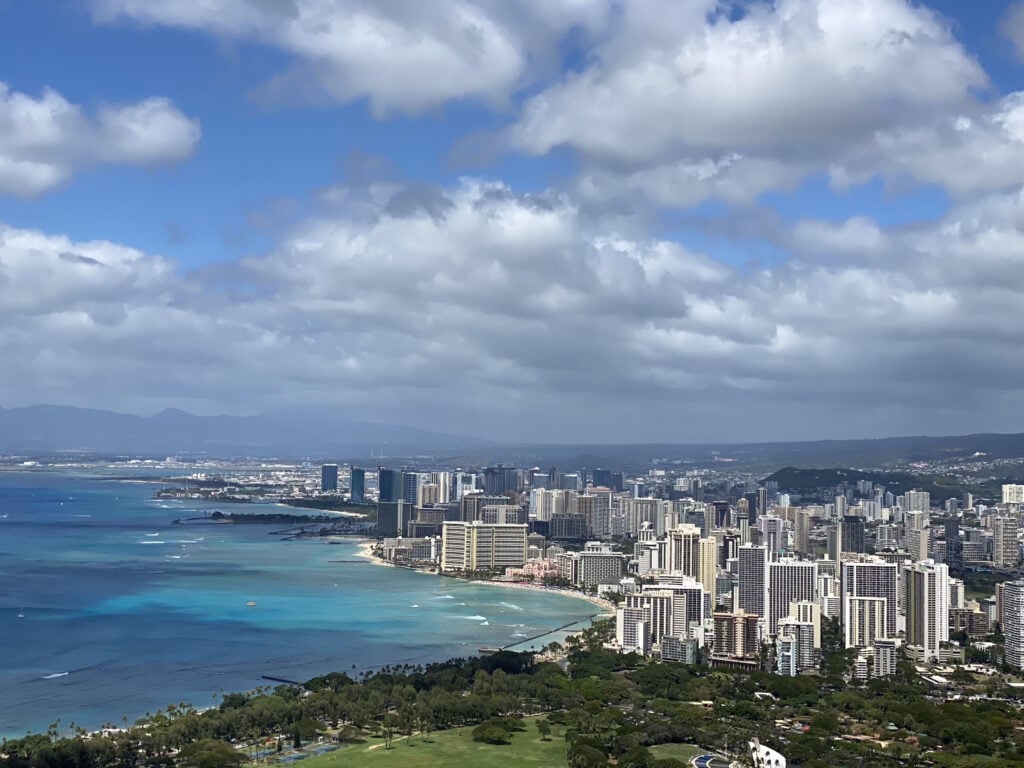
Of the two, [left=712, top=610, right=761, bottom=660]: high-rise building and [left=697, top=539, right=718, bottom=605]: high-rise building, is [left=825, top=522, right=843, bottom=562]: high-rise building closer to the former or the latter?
[left=697, top=539, right=718, bottom=605]: high-rise building


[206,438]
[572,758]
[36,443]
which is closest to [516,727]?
[572,758]

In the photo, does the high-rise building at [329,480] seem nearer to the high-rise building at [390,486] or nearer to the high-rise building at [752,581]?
the high-rise building at [390,486]

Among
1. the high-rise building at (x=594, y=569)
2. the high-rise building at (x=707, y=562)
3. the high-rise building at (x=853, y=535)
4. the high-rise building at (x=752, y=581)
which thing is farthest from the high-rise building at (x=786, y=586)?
the high-rise building at (x=853, y=535)

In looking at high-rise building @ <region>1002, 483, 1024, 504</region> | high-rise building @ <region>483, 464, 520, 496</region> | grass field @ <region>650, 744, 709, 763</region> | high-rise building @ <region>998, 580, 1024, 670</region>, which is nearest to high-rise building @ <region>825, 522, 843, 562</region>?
high-rise building @ <region>998, 580, 1024, 670</region>

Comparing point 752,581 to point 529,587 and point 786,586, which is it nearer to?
point 786,586

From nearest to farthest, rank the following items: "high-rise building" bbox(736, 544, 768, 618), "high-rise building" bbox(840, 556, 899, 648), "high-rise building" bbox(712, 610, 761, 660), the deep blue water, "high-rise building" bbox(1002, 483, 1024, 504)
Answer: the deep blue water < "high-rise building" bbox(712, 610, 761, 660) < "high-rise building" bbox(840, 556, 899, 648) < "high-rise building" bbox(736, 544, 768, 618) < "high-rise building" bbox(1002, 483, 1024, 504)

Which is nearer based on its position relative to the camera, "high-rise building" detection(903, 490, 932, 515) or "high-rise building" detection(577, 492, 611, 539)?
"high-rise building" detection(577, 492, 611, 539)
